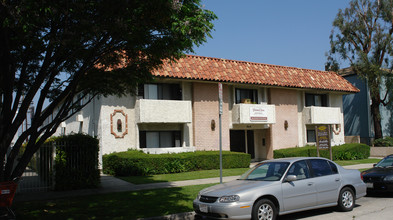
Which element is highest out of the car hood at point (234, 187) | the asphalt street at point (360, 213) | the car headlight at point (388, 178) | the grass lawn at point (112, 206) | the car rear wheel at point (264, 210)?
the car hood at point (234, 187)

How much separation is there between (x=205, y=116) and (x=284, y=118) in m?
6.57

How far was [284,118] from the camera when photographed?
2411 centimetres

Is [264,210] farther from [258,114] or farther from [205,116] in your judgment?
[258,114]

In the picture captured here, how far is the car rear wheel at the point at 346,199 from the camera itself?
8.62 m

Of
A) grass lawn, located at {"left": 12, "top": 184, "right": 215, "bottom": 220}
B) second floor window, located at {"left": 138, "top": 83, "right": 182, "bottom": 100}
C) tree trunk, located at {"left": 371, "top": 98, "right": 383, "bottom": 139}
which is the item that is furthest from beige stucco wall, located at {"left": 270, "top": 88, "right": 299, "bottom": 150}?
grass lawn, located at {"left": 12, "top": 184, "right": 215, "bottom": 220}

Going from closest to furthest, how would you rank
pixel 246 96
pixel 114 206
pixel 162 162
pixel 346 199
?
pixel 346 199 < pixel 114 206 < pixel 162 162 < pixel 246 96

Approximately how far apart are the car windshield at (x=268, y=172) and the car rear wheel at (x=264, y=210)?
2.34 ft

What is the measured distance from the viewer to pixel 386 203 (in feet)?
31.5

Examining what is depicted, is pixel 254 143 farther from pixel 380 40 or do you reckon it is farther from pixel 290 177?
pixel 290 177

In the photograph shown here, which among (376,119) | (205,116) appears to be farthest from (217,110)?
(376,119)

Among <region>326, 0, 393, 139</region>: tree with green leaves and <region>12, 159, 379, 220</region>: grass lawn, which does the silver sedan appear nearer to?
<region>12, 159, 379, 220</region>: grass lawn

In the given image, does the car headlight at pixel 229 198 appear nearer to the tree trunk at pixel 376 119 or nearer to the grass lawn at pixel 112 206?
the grass lawn at pixel 112 206

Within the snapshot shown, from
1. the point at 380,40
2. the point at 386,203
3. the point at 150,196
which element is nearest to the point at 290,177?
the point at 386,203

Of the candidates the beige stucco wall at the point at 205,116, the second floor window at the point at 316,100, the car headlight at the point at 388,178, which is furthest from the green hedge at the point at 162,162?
the car headlight at the point at 388,178
